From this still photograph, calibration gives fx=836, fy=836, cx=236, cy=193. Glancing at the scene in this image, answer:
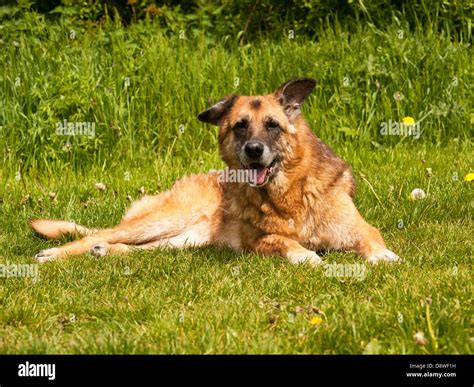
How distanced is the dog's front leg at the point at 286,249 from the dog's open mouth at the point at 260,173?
41 centimetres

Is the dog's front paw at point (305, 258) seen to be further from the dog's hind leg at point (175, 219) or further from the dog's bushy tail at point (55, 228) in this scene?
the dog's bushy tail at point (55, 228)

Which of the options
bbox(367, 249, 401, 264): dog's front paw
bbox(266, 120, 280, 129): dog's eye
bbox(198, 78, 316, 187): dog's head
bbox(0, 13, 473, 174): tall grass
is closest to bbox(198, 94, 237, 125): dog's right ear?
bbox(198, 78, 316, 187): dog's head

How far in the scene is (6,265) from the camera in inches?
237

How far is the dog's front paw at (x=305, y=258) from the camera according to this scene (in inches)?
223

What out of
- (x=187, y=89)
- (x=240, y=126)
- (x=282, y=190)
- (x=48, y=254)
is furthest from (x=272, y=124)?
(x=187, y=89)

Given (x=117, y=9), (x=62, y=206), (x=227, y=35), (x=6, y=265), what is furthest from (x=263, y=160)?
(x=117, y=9)

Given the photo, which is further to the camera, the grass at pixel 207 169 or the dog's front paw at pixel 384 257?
the dog's front paw at pixel 384 257

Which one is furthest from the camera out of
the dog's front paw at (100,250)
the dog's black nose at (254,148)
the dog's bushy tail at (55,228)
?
the dog's bushy tail at (55,228)

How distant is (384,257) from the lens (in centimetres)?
567

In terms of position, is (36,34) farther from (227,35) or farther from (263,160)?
(263,160)

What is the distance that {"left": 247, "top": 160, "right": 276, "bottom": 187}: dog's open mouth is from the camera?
6.10 m

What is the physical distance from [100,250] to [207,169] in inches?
90.2

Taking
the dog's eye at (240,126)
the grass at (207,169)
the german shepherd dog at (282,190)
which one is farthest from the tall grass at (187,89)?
the dog's eye at (240,126)
